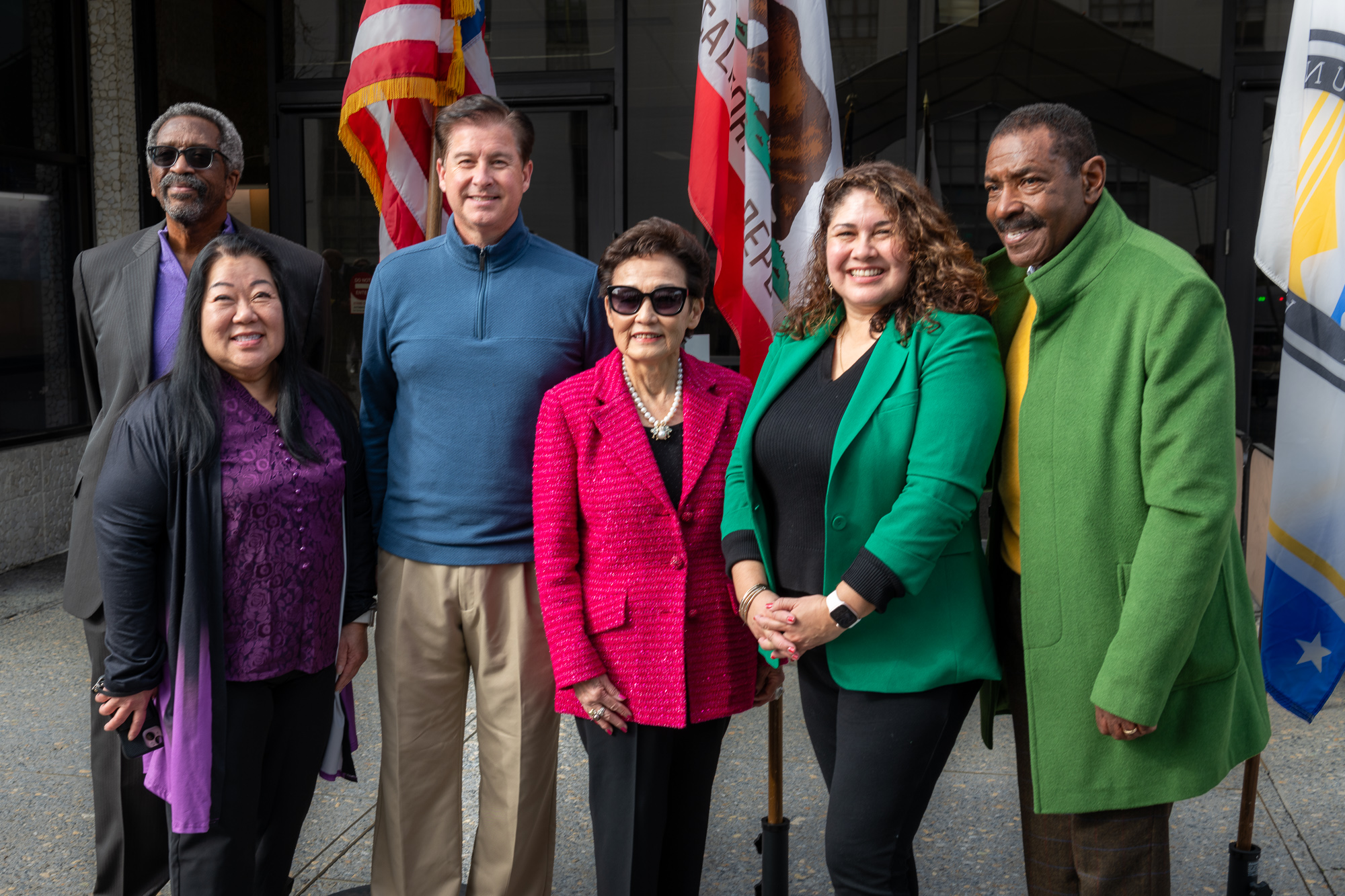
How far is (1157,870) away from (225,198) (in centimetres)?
282

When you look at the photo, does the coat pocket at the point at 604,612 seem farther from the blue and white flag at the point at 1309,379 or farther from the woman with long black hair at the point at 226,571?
the blue and white flag at the point at 1309,379

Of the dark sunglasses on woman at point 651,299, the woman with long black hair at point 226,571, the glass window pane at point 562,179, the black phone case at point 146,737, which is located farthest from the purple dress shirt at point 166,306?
the glass window pane at point 562,179

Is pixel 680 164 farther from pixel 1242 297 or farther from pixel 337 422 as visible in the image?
pixel 337 422

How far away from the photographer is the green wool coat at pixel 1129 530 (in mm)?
2035

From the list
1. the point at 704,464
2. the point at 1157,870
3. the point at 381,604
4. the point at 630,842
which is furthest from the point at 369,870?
the point at 1157,870

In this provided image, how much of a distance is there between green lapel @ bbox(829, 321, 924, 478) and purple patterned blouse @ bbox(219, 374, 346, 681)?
3.81 ft

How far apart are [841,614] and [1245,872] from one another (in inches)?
62.9

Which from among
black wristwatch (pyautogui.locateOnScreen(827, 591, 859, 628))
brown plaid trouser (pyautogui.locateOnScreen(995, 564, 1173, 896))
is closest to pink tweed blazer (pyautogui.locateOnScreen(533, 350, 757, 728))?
black wristwatch (pyautogui.locateOnScreen(827, 591, 859, 628))

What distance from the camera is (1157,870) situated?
221 centimetres

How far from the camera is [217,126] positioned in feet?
10.0

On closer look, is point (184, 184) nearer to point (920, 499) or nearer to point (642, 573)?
point (642, 573)

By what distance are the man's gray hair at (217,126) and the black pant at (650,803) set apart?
72.3 inches

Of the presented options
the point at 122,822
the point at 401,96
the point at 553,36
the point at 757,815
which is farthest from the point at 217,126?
the point at 553,36

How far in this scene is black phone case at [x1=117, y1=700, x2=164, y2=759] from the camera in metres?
2.45
